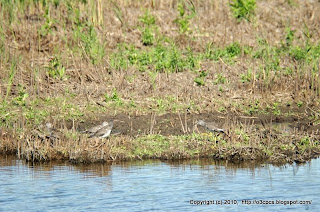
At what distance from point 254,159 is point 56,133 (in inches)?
127

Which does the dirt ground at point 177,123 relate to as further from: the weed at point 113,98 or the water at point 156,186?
the water at point 156,186

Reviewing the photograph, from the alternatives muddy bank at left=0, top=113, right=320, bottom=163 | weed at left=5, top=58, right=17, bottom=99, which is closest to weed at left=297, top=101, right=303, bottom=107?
muddy bank at left=0, top=113, right=320, bottom=163

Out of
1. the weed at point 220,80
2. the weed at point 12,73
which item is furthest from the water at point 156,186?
the weed at point 220,80

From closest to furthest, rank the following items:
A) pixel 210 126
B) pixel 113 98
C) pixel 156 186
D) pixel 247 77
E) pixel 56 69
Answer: pixel 156 186 < pixel 210 126 < pixel 113 98 < pixel 56 69 < pixel 247 77

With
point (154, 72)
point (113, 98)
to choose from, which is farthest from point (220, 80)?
point (113, 98)

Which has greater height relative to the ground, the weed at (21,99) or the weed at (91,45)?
the weed at (91,45)

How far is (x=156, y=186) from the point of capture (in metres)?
10.1

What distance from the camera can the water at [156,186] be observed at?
934cm

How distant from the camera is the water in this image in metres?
9.34

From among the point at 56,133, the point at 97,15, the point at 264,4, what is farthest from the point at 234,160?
the point at 264,4

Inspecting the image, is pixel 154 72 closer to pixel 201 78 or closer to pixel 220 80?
pixel 201 78

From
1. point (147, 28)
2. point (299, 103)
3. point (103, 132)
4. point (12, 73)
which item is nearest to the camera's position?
point (103, 132)

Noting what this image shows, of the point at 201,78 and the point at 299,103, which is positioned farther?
the point at 201,78

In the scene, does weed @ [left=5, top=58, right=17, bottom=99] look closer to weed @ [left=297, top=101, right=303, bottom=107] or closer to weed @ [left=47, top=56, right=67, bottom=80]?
weed @ [left=47, top=56, right=67, bottom=80]
